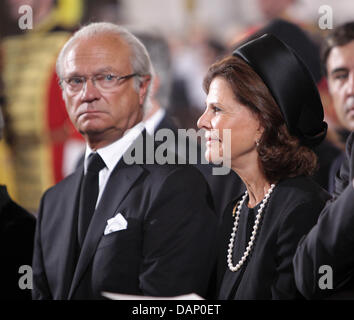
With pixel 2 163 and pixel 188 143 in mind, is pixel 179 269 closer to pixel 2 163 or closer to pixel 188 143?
pixel 188 143

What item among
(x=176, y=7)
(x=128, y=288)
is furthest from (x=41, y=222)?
(x=176, y=7)

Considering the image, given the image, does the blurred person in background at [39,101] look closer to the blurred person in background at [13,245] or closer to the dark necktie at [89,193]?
the blurred person in background at [13,245]

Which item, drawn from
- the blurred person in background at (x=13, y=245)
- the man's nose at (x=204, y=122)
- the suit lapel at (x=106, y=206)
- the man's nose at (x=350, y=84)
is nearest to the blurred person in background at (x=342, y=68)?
the man's nose at (x=350, y=84)

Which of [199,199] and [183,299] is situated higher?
[199,199]

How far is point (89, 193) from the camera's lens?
1864 mm

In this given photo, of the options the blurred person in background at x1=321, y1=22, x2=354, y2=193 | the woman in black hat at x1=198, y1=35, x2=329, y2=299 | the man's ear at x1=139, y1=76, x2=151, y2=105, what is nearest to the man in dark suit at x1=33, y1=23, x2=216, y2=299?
the man's ear at x1=139, y1=76, x2=151, y2=105

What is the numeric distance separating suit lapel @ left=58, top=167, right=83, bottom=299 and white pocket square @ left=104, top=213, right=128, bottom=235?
15 cm

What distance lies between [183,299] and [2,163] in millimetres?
2501

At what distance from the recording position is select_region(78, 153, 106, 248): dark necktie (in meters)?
1.82

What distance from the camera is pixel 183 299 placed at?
5.06 feet

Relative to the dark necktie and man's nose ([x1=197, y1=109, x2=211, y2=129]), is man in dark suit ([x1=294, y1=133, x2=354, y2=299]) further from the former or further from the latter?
the dark necktie

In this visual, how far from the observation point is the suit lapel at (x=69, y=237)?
177 cm

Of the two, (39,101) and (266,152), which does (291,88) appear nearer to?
(266,152)

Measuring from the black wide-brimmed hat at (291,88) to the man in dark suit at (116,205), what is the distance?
0.35 meters
